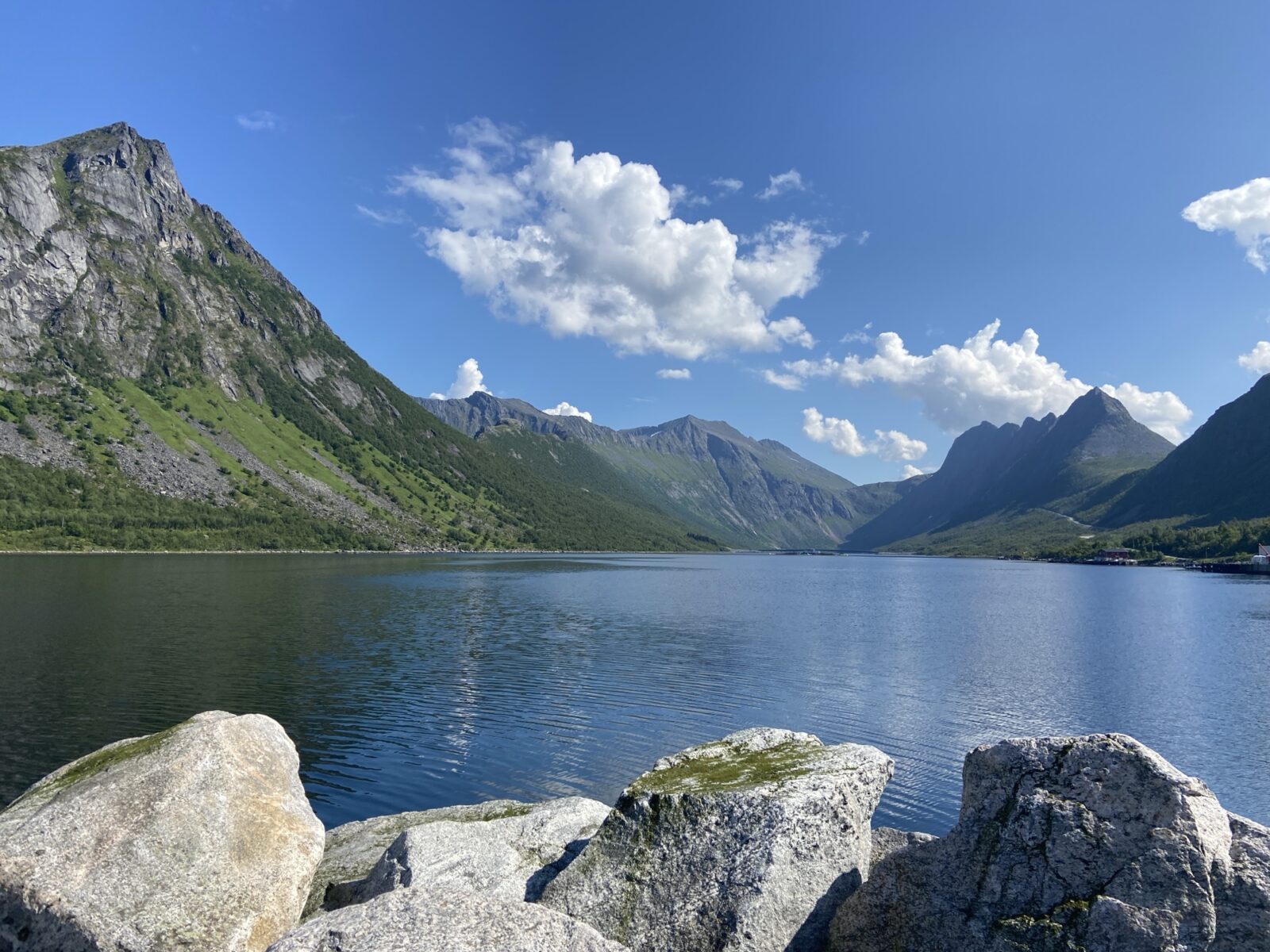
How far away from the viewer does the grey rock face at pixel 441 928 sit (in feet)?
26.1

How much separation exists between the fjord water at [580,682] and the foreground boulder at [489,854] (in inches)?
502

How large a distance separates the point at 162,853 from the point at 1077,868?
1462cm

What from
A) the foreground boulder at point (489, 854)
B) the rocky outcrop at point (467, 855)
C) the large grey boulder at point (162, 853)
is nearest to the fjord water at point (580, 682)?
the rocky outcrop at point (467, 855)

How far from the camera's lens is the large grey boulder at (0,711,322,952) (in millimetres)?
11125

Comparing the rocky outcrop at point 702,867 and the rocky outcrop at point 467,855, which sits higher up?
the rocky outcrop at point 702,867

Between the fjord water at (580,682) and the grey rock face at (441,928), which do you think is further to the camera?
the fjord water at (580,682)

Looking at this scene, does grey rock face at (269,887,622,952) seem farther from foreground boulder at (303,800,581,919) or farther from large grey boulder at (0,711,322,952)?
foreground boulder at (303,800,581,919)

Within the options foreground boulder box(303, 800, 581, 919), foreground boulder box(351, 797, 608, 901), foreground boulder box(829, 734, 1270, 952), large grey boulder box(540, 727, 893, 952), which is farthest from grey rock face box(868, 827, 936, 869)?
foreground boulder box(303, 800, 581, 919)

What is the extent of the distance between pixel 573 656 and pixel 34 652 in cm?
4257

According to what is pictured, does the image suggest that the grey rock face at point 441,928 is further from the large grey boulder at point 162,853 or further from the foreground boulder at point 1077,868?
the foreground boulder at point 1077,868

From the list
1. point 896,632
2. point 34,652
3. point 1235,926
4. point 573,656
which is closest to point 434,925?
point 1235,926

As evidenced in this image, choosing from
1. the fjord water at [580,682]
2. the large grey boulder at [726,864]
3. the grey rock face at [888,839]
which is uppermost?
the large grey boulder at [726,864]

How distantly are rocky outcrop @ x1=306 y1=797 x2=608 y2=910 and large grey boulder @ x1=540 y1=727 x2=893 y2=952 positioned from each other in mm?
1811

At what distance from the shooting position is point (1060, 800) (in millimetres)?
10453
